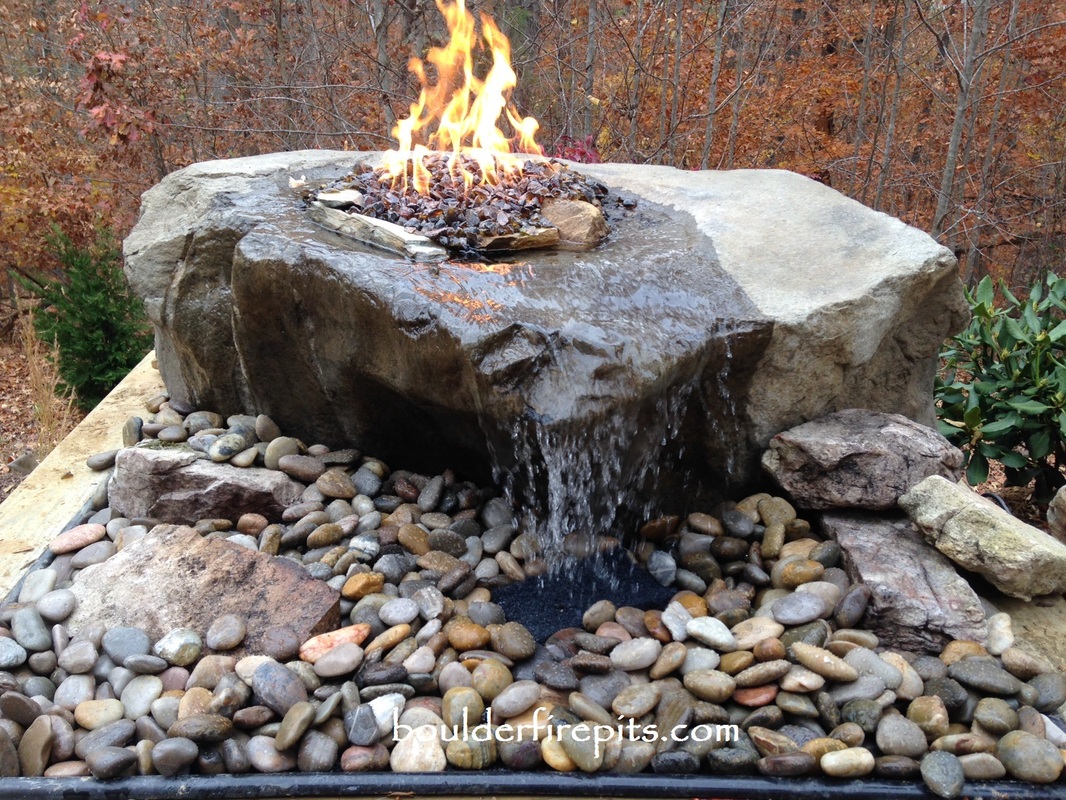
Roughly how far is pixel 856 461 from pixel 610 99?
6047 millimetres

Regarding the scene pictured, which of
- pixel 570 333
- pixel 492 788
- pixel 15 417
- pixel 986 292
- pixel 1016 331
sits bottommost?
A: pixel 15 417

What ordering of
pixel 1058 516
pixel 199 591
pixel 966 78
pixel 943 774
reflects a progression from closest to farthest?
1. pixel 943 774
2. pixel 199 591
3. pixel 1058 516
4. pixel 966 78

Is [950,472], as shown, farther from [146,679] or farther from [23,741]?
[23,741]

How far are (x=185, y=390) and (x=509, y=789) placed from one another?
289 cm

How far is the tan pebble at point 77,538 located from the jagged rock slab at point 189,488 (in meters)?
0.16

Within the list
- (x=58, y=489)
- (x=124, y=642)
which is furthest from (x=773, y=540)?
(x=58, y=489)

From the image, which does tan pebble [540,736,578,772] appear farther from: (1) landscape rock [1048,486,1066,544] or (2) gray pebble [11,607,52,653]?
(1) landscape rock [1048,486,1066,544]

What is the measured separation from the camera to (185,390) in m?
4.37

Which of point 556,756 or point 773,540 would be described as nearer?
point 556,756

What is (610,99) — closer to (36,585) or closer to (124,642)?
(36,585)

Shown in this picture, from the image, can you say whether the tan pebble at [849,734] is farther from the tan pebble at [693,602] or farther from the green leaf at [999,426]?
the green leaf at [999,426]

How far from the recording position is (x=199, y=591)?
307cm

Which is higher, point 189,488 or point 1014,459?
point 189,488

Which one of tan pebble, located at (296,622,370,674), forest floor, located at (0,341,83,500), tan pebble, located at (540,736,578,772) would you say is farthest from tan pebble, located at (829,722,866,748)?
forest floor, located at (0,341,83,500)
